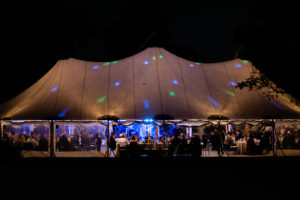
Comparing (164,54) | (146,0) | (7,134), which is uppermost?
(146,0)

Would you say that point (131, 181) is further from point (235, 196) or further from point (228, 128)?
point (228, 128)

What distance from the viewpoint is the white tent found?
12.4 m

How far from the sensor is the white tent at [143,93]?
40.6ft

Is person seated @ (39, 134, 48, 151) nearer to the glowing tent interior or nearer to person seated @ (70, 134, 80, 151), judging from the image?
the glowing tent interior

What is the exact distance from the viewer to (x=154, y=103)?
12.6 m

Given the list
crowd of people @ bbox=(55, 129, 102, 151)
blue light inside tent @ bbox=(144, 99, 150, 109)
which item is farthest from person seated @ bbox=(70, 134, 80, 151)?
blue light inside tent @ bbox=(144, 99, 150, 109)

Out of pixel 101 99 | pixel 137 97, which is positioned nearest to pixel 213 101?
pixel 137 97

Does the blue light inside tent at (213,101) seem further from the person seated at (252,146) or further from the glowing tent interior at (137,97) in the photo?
the person seated at (252,146)

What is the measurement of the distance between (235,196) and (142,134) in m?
10.3

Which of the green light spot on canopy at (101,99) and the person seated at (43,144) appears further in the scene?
the green light spot on canopy at (101,99)

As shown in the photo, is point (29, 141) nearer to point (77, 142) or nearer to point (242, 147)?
point (77, 142)

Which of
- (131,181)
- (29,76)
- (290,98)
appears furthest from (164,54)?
(29,76)

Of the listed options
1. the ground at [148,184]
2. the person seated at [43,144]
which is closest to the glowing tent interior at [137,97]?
the person seated at [43,144]

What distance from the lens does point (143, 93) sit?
1295cm
